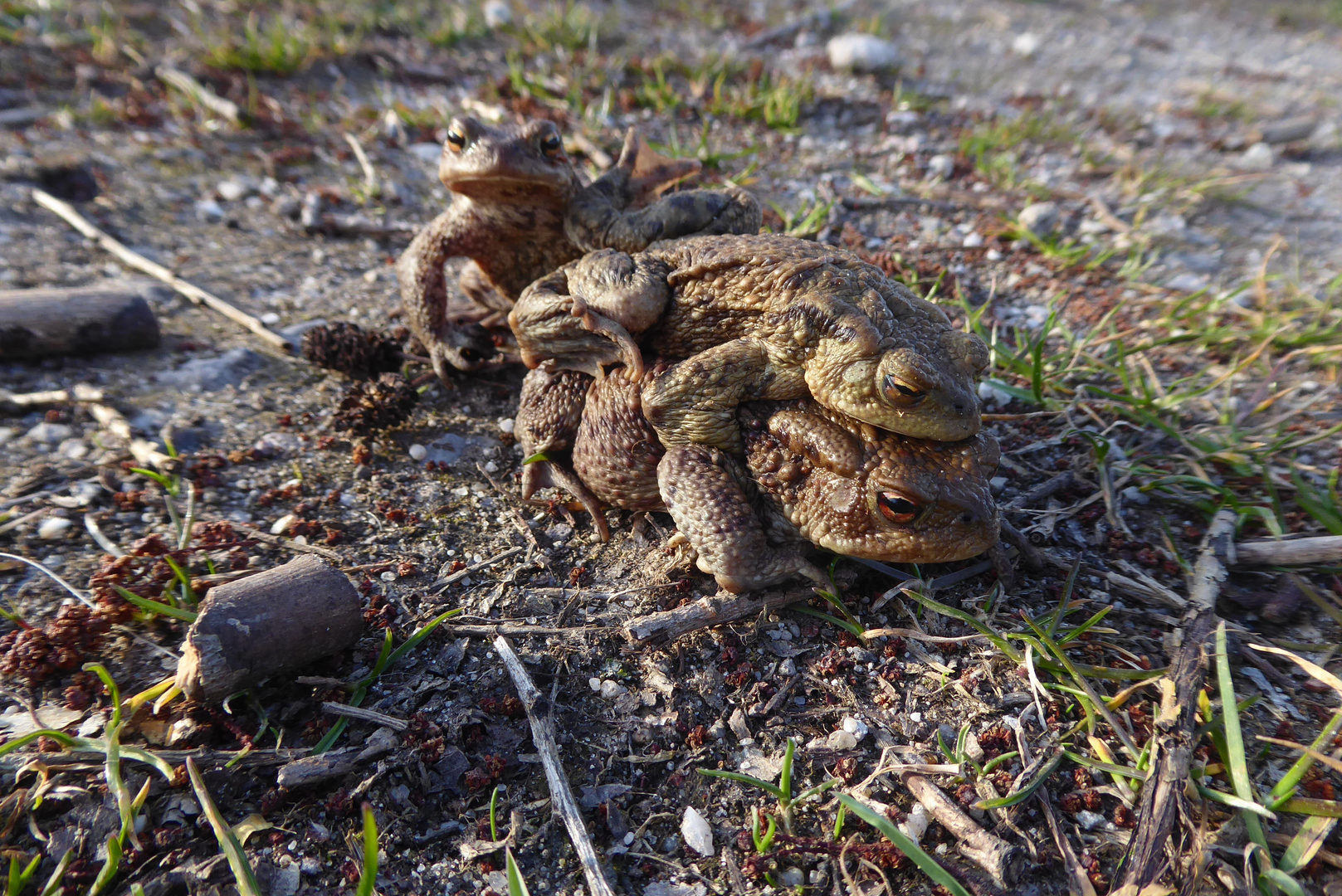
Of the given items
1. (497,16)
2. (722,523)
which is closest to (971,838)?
(722,523)

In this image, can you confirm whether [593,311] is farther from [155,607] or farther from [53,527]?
[53,527]

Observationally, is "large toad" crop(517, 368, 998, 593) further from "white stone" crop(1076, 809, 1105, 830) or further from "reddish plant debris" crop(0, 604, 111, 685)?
"reddish plant debris" crop(0, 604, 111, 685)

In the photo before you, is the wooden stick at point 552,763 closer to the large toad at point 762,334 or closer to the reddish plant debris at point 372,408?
the large toad at point 762,334

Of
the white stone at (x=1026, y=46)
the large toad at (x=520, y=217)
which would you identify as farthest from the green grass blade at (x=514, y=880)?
the white stone at (x=1026, y=46)

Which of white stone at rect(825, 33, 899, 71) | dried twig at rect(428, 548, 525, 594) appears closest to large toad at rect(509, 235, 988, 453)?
dried twig at rect(428, 548, 525, 594)

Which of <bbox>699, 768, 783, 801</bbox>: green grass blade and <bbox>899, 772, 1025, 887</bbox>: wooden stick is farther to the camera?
<bbox>699, 768, 783, 801</bbox>: green grass blade

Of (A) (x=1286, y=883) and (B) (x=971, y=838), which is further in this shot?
(B) (x=971, y=838)
